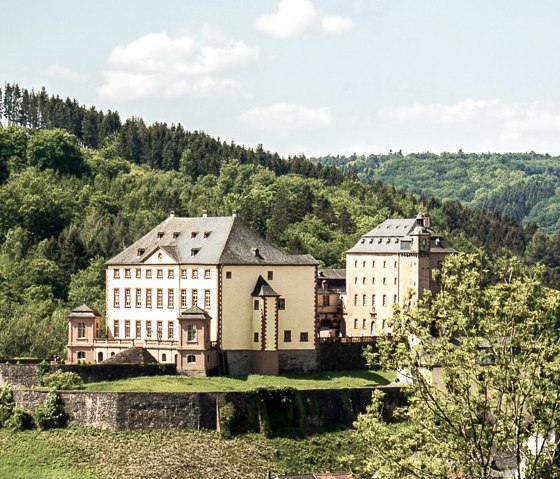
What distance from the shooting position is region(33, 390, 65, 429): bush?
75.1 m

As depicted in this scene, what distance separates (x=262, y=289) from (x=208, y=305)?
12.6ft

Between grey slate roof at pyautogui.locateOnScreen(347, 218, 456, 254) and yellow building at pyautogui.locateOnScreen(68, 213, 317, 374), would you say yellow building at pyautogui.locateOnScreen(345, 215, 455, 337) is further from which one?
yellow building at pyautogui.locateOnScreen(68, 213, 317, 374)

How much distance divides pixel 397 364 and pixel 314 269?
1974 inches

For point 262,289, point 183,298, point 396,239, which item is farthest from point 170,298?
point 396,239

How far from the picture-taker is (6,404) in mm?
76062

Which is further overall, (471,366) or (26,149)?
(26,149)

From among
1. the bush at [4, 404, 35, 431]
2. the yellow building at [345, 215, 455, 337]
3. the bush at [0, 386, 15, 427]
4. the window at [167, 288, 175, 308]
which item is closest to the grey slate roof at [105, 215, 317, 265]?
the window at [167, 288, 175, 308]

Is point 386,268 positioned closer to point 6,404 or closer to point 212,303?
point 212,303

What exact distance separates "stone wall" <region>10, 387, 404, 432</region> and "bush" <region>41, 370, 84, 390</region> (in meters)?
1.89

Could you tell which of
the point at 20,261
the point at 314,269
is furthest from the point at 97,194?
the point at 314,269

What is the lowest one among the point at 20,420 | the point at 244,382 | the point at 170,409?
the point at 20,420

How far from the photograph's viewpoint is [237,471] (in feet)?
236

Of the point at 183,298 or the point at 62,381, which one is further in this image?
the point at 183,298

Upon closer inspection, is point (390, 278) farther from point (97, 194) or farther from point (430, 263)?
point (97, 194)
